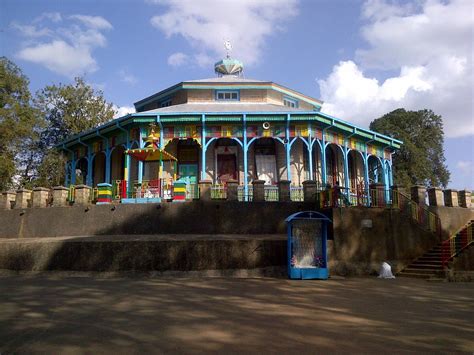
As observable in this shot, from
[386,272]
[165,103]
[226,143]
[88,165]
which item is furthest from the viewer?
[165,103]

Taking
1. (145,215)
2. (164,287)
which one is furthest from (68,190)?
(164,287)

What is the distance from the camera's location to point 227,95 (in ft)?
76.3

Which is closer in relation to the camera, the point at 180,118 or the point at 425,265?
the point at 425,265

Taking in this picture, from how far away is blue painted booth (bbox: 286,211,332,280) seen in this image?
11.5 m

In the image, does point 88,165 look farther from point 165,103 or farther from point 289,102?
point 289,102

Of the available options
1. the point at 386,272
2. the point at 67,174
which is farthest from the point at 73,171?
the point at 386,272

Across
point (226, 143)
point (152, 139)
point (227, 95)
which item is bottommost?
point (152, 139)

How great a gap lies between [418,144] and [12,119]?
3436 centimetres

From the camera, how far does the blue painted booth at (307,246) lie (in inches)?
452

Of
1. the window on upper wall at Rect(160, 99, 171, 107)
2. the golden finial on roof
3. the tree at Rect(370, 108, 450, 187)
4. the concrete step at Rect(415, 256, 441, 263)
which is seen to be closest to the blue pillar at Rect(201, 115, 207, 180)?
the golden finial on roof

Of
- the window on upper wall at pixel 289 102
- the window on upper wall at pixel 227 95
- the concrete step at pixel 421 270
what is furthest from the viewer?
the window on upper wall at pixel 289 102

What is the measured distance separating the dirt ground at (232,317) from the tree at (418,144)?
90.9 ft

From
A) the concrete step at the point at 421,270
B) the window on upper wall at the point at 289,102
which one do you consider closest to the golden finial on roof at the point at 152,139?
the window on upper wall at the point at 289,102

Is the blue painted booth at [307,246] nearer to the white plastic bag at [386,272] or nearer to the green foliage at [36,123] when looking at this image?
the white plastic bag at [386,272]
